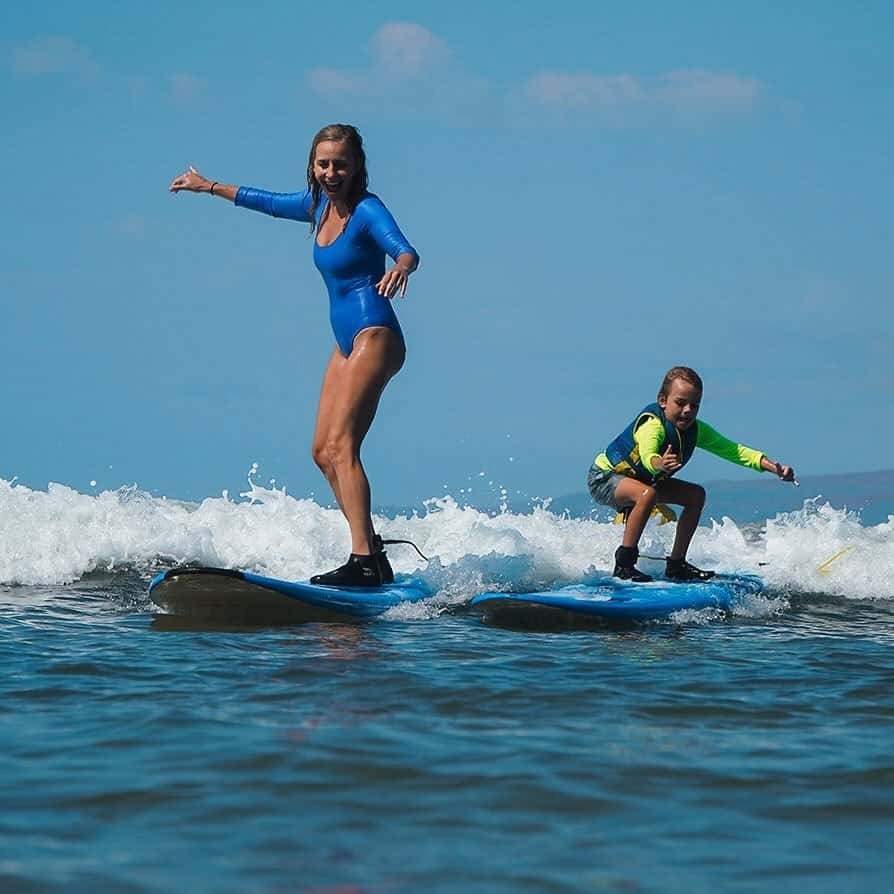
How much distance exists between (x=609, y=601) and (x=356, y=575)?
145 cm

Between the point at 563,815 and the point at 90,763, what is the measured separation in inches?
52.6

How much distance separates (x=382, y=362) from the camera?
22.0 feet

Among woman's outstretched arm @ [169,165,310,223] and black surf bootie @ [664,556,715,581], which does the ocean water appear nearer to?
black surf bootie @ [664,556,715,581]

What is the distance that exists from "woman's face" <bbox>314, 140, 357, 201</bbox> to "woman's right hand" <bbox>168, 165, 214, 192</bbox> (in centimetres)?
96

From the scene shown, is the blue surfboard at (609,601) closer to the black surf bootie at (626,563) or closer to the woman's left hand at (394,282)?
the black surf bootie at (626,563)

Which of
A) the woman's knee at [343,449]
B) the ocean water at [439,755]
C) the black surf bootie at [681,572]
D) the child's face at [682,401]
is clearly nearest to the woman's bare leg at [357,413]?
the woman's knee at [343,449]

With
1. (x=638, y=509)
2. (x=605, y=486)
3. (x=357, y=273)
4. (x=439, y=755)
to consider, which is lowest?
(x=439, y=755)

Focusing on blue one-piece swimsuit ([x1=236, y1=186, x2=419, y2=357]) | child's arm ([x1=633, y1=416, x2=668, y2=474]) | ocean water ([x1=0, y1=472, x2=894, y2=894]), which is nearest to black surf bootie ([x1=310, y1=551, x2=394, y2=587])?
ocean water ([x1=0, y1=472, x2=894, y2=894])

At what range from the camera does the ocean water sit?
8.77 ft

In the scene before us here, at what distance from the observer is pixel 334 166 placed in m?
6.70

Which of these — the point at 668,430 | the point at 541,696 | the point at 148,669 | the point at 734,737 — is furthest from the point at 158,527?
the point at 734,737

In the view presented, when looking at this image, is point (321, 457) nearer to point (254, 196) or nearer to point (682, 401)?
point (254, 196)

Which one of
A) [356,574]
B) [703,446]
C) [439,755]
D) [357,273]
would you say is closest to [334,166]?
[357,273]

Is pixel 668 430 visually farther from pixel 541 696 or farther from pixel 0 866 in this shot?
pixel 0 866
